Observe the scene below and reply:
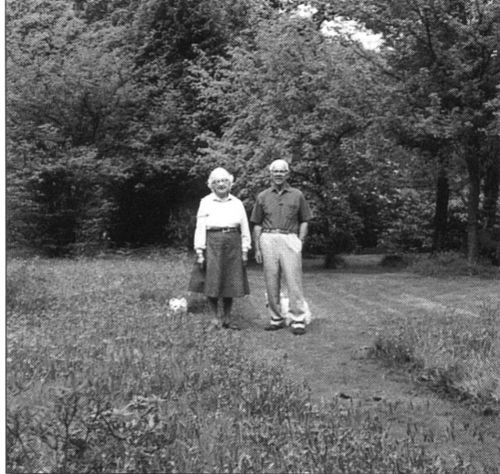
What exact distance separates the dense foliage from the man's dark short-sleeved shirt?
26.2 feet

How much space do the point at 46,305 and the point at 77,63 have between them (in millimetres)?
15756

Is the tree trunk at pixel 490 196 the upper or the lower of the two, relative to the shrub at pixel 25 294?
upper

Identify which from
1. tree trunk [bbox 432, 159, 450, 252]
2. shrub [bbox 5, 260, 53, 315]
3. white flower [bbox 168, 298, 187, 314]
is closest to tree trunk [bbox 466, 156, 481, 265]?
tree trunk [bbox 432, 159, 450, 252]

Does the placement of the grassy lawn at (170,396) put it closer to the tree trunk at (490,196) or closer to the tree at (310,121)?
the tree at (310,121)

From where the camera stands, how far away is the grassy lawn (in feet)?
10.9

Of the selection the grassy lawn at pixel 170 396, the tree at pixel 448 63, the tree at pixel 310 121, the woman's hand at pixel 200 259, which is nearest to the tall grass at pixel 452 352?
the grassy lawn at pixel 170 396

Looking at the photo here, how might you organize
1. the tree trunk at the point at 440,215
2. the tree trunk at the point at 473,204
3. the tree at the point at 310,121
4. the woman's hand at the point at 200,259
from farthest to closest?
the tree trunk at the point at 440,215 < the tree at the point at 310,121 < the tree trunk at the point at 473,204 < the woman's hand at the point at 200,259

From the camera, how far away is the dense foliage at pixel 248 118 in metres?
17.7

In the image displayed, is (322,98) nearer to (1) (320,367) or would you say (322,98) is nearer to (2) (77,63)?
(2) (77,63)

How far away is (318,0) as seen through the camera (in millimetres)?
19469

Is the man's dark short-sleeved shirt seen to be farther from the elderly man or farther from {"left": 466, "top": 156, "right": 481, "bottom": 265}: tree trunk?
{"left": 466, "top": 156, "right": 481, "bottom": 265}: tree trunk

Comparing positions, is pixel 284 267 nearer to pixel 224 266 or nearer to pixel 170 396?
pixel 224 266

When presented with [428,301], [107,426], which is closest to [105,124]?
[428,301]

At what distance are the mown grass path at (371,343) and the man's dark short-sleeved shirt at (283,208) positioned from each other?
49.0 inches
